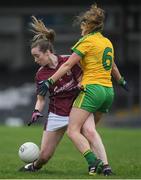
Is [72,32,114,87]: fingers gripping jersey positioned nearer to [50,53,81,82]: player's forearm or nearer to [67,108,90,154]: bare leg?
[50,53,81,82]: player's forearm

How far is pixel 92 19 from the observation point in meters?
10.7

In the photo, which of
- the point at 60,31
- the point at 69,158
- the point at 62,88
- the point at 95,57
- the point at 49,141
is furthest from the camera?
the point at 60,31

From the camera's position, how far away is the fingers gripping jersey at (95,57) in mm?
10664

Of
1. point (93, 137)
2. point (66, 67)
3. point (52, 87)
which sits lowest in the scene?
point (93, 137)

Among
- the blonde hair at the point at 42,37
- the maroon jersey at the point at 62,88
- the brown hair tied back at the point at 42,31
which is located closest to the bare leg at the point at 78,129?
the maroon jersey at the point at 62,88

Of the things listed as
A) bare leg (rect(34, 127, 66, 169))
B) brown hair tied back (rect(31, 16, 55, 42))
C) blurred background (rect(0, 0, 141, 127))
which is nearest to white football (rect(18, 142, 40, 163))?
bare leg (rect(34, 127, 66, 169))

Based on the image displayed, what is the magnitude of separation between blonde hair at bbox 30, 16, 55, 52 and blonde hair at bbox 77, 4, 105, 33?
53cm

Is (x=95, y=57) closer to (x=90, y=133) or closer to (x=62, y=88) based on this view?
(x=62, y=88)

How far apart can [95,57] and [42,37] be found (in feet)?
2.64

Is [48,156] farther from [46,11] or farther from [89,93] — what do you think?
[46,11]

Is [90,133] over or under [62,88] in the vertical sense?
under

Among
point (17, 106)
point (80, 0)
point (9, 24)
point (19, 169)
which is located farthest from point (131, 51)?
point (19, 169)

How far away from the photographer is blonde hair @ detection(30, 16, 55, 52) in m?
11.0

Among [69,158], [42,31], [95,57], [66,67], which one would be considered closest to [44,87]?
[66,67]
